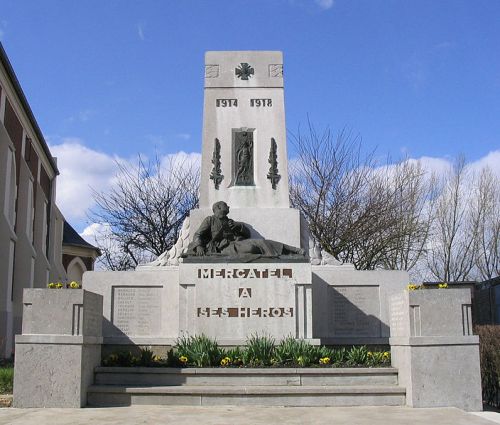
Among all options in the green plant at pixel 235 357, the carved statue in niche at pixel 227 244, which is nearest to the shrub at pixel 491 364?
the carved statue in niche at pixel 227 244

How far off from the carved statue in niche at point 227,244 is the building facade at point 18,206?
43.0 feet

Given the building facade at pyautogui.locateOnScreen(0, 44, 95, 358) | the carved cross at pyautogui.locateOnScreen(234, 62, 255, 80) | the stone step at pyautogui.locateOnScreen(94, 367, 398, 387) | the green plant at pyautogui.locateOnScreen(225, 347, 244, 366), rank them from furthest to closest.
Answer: the building facade at pyautogui.locateOnScreen(0, 44, 95, 358) < the carved cross at pyautogui.locateOnScreen(234, 62, 255, 80) < the green plant at pyautogui.locateOnScreen(225, 347, 244, 366) < the stone step at pyautogui.locateOnScreen(94, 367, 398, 387)

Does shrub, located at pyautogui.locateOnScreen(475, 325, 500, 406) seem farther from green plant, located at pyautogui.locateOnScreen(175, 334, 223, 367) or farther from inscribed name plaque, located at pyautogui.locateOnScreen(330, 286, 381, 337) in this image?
green plant, located at pyautogui.locateOnScreen(175, 334, 223, 367)

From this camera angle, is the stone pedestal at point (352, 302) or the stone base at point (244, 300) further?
the stone pedestal at point (352, 302)

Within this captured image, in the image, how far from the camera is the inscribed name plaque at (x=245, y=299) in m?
12.6

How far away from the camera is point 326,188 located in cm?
2911

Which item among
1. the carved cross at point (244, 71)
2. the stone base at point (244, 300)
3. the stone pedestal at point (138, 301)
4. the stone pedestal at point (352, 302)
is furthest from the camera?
the carved cross at point (244, 71)

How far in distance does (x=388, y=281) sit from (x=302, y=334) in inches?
106

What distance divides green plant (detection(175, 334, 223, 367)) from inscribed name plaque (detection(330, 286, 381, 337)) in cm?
401

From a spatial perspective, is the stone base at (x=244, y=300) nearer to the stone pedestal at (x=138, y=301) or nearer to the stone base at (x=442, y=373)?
the stone pedestal at (x=138, y=301)

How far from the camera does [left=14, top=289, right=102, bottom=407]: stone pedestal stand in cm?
971

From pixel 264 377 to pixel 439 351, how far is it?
111 inches

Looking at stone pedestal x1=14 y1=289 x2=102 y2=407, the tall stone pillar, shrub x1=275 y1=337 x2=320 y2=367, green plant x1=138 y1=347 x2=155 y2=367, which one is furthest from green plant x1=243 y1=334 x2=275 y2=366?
the tall stone pillar

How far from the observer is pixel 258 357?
35.3 ft
